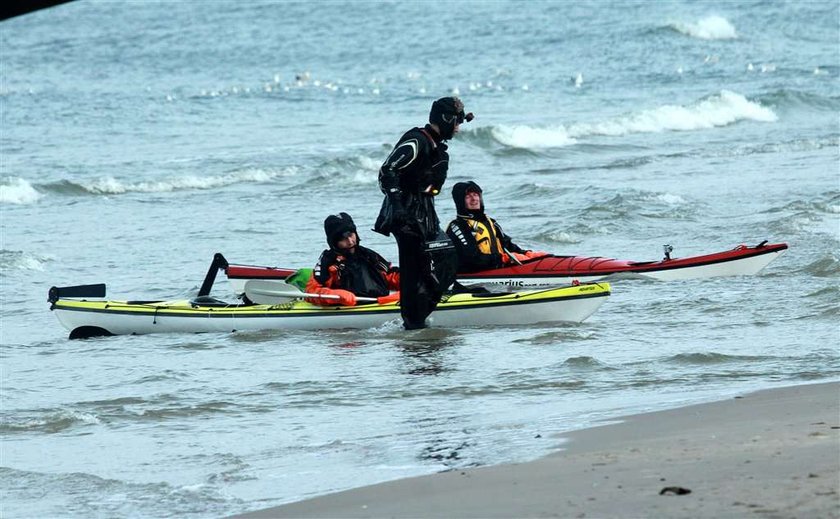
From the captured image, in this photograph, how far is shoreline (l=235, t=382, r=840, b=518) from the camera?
4.34 metres

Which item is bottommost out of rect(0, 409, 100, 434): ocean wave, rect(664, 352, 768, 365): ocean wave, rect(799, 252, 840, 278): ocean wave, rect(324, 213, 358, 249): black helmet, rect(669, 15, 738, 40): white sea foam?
rect(664, 352, 768, 365): ocean wave

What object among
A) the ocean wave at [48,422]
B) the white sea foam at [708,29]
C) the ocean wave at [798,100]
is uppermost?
the white sea foam at [708,29]

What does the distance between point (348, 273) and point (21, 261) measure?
5.45 metres

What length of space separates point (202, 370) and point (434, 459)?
332 cm

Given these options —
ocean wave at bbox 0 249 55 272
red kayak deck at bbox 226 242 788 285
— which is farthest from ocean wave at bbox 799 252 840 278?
ocean wave at bbox 0 249 55 272

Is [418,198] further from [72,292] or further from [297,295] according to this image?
[72,292]

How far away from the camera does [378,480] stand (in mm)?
5484

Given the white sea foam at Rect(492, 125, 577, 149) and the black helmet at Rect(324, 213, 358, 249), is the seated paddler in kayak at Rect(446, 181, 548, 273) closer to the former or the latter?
the black helmet at Rect(324, 213, 358, 249)

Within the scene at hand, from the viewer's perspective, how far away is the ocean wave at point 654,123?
25.1 m

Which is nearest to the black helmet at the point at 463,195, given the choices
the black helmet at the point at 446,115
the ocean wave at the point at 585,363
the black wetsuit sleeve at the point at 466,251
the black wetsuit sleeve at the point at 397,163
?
the black wetsuit sleeve at the point at 466,251

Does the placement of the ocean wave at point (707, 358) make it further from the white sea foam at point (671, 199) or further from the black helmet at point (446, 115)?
the white sea foam at point (671, 199)

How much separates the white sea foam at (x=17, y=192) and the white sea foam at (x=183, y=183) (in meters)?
0.84

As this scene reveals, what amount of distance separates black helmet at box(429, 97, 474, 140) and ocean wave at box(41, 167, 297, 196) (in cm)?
1240

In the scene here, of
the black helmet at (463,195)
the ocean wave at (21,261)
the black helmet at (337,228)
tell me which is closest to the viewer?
the black helmet at (337,228)
